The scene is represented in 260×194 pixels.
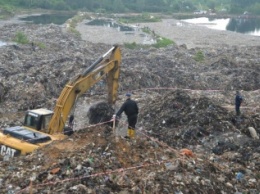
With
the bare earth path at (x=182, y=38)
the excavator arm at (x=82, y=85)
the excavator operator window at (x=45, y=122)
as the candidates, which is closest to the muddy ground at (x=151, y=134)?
the excavator arm at (x=82, y=85)

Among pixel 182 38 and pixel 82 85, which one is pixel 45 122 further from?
pixel 182 38

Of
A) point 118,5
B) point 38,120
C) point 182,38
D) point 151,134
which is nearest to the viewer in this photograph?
point 38,120

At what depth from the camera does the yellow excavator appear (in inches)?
353

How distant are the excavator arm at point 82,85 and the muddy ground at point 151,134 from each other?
0.75 meters

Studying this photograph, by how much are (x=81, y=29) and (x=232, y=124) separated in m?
36.6

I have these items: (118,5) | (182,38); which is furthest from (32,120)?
(118,5)

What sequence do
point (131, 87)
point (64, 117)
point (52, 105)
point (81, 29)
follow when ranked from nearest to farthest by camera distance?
point (64, 117), point (52, 105), point (131, 87), point (81, 29)

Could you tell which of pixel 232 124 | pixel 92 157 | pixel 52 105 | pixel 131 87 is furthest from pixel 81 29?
pixel 92 157

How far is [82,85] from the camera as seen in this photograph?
10.8 meters

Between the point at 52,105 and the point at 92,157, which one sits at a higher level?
the point at 92,157

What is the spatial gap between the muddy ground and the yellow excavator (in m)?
0.40

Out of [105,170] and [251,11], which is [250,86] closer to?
[105,170]

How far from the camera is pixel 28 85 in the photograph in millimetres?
16641

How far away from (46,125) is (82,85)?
1358 mm
